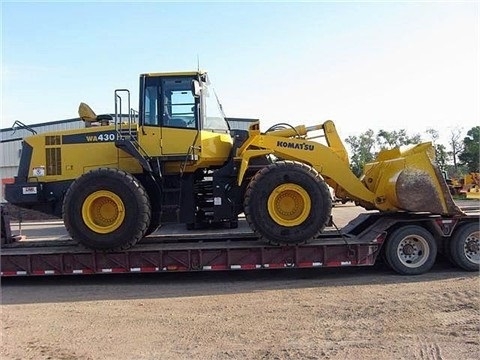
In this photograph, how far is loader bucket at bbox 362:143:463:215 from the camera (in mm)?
9461

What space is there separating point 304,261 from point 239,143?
8.51 ft

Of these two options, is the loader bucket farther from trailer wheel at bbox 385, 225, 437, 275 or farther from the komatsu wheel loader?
trailer wheel at bbox 385, 225, 437, 275

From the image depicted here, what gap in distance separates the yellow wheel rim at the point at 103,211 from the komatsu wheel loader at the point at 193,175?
0.06 ft

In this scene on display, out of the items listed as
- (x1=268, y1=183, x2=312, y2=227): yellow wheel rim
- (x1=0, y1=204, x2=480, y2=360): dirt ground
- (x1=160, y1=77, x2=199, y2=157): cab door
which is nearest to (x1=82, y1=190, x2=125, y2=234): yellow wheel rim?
(x1=0, y1=204, x2=480, y2=360): dirt ground

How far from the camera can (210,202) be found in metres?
10.1

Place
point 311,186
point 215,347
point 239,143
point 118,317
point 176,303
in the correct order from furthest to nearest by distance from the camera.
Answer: point 239,143, point 311,186, point 176,303, point 118,317, point 215,347

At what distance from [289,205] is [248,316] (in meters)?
2.78

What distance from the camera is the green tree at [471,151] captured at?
52219 millimetres

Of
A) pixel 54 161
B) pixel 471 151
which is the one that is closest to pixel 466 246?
pixel 54 161

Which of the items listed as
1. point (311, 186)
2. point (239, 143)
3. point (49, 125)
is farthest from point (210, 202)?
point (49, 125)

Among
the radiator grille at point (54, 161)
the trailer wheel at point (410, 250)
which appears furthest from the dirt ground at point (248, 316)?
the radiator grille at point (54, 161)

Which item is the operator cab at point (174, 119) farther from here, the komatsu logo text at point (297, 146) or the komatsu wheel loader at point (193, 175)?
the komatsu logo text at point (297, 146)

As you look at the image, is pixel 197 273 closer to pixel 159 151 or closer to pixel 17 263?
pixel 159 151

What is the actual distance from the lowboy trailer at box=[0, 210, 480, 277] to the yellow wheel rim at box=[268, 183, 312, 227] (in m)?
0.50
